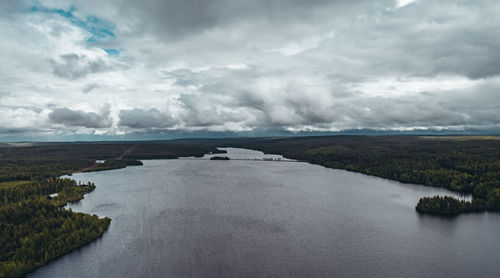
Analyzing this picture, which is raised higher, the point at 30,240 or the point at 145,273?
the point at 30,240

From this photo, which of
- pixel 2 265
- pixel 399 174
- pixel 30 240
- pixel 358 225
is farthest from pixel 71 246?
pixel 399 174

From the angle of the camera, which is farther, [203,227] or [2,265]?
[203,227]

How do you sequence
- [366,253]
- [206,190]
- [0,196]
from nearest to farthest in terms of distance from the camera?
[366,253], [0,196], [206,190]

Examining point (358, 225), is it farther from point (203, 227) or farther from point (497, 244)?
point (203, 227)

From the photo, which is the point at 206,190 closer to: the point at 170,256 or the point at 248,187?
the point at 248,187

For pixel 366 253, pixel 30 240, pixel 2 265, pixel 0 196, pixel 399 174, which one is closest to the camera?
pixel 2 265

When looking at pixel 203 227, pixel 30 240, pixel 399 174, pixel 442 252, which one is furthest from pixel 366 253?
pixel 399 174
